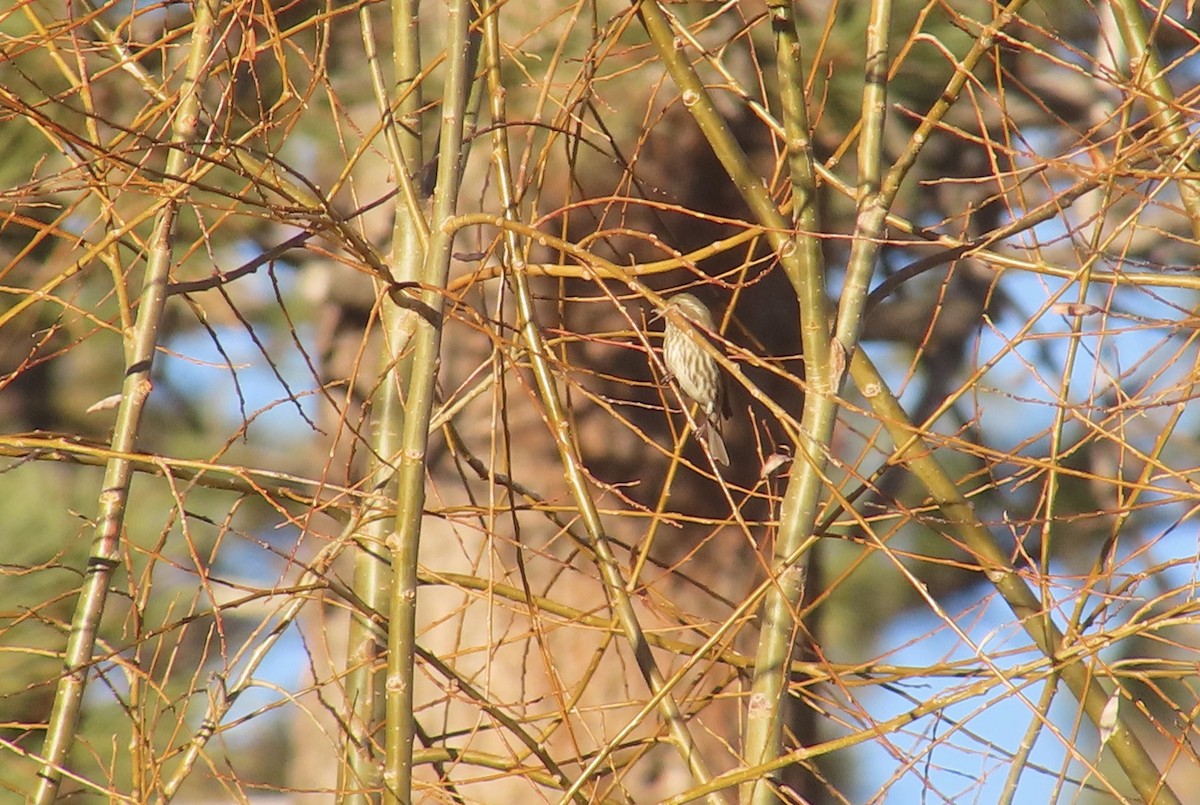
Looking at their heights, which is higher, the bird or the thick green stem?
the bird

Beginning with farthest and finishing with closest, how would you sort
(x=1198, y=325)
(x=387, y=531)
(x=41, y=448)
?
(x=387, y=531), (x=1198, y=325), (x=41, y=448)

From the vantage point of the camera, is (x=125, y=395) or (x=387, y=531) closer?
(x=125, y=395)

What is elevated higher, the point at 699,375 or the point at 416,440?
the point at 699,375

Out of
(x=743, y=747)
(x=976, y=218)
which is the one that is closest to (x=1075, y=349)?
(x=743, y=747)

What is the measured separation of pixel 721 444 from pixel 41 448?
1876 mm

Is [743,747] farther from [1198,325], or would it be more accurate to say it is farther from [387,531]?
[1198,325]

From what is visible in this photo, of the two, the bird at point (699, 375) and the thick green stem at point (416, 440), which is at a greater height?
the bird at point (699, 375)

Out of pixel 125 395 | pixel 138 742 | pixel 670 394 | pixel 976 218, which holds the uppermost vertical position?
pixel 976 218

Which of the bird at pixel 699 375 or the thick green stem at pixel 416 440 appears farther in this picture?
the bird at pixel 699 375

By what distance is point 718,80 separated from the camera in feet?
10.7

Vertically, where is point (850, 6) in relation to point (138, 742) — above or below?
above

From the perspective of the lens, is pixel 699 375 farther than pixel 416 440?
Yes

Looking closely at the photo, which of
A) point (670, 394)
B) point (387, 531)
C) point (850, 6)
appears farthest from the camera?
point (670, 394)

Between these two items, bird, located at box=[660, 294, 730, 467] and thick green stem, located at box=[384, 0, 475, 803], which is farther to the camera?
bird, located at box=[660, 294, 730, 467]
